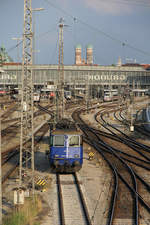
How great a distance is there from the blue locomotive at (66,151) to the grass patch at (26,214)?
154 inches

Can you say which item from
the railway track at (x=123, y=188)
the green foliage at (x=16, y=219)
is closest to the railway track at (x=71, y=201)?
the railway track at (x=123, y=188)

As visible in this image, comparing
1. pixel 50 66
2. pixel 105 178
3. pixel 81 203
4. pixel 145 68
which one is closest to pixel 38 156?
pixel 105 178

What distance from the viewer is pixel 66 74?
12938 centimetres

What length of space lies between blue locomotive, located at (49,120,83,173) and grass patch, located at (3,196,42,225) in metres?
3.92

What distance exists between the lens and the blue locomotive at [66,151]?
792 inches

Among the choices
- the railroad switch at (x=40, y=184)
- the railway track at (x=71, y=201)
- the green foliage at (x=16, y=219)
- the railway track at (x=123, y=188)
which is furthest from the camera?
the railroad switch at (x=40, y=184)

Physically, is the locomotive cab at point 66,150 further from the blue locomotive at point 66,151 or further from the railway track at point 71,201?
the railway track at point 71,201

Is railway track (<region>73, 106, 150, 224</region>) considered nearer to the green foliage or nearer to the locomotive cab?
the locomotive cab

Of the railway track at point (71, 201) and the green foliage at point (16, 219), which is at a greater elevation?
the green foliage at point (16, 219)

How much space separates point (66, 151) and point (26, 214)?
645cm

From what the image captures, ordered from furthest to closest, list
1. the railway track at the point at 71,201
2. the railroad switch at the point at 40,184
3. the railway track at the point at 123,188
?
the railroad switch at the point at 40,184 < the railway track at the point at 123,188 < the railway track at the point at 71,201

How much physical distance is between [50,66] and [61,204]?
114914mm

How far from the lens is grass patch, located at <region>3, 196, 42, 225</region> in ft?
44.5

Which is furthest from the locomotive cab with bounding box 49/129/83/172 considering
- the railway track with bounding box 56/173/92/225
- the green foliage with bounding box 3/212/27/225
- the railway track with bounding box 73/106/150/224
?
the green foliage with bounding box 3/212/27/225
